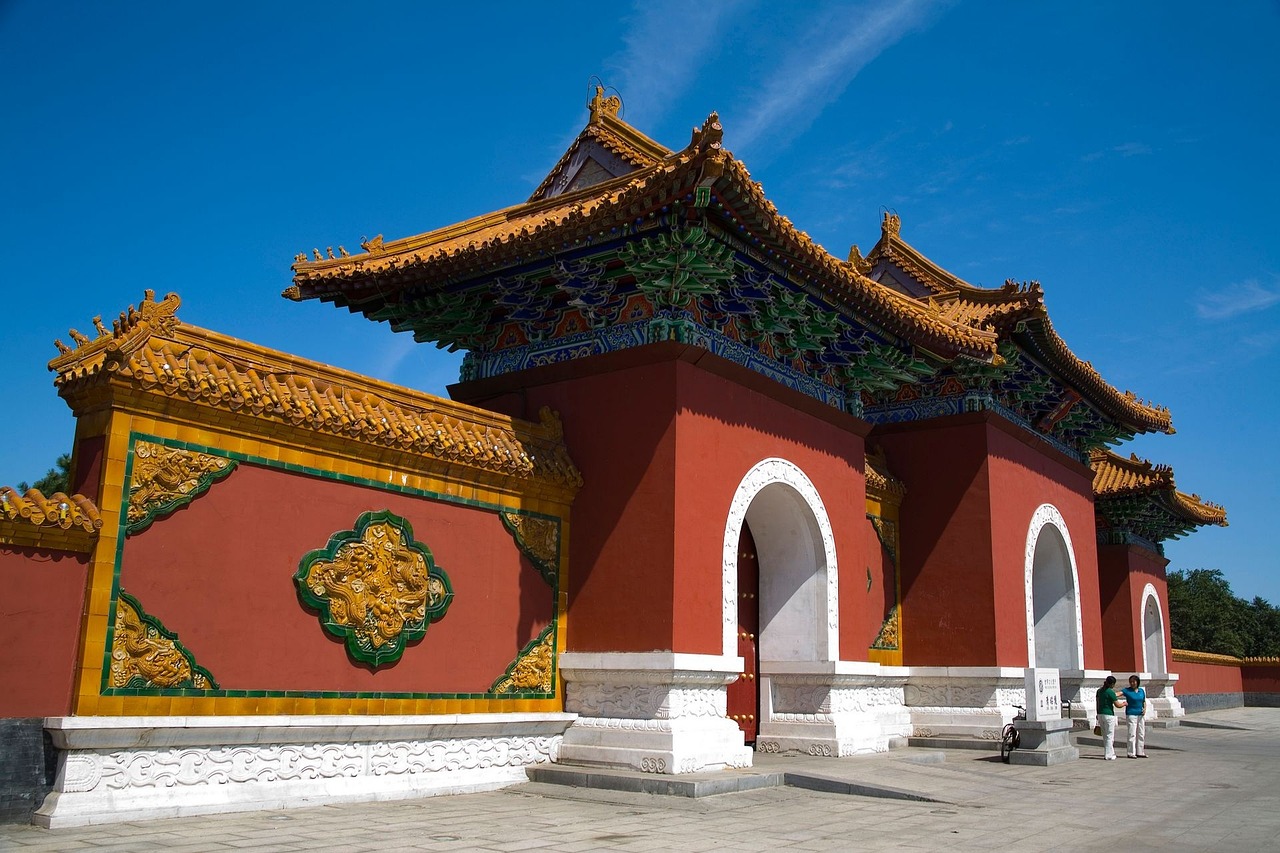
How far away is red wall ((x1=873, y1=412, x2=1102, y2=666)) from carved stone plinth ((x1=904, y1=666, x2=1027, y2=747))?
0.15m

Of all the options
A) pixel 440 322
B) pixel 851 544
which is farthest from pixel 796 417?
pixel 440 322

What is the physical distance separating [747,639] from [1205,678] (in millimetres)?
22485

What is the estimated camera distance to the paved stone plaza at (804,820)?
20.1ft

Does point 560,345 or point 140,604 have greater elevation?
point 560,345

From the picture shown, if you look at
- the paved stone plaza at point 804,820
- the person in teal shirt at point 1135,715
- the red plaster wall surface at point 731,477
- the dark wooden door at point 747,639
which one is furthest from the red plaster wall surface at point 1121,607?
the dark wooden door at point 747,639

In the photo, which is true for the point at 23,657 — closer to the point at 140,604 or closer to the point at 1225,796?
the point at 140,604

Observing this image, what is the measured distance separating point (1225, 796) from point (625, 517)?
19.2 feet

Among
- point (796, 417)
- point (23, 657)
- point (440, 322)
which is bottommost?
point (23, 657)

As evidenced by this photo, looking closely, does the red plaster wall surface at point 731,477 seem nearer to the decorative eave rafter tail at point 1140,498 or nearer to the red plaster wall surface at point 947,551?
the red plaster wall surface at point 947,551

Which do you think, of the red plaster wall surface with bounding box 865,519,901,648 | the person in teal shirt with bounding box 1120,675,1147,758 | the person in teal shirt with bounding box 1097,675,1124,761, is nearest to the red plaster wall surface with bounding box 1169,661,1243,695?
the person in teal shirt with bounding box 1120,675,1147,758

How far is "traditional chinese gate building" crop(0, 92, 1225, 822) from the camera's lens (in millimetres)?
6883

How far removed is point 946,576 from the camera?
13625 mm

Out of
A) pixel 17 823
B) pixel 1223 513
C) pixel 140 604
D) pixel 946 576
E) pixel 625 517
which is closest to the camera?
pixel 17 823

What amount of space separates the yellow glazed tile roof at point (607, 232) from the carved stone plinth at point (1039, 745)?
411 cm
